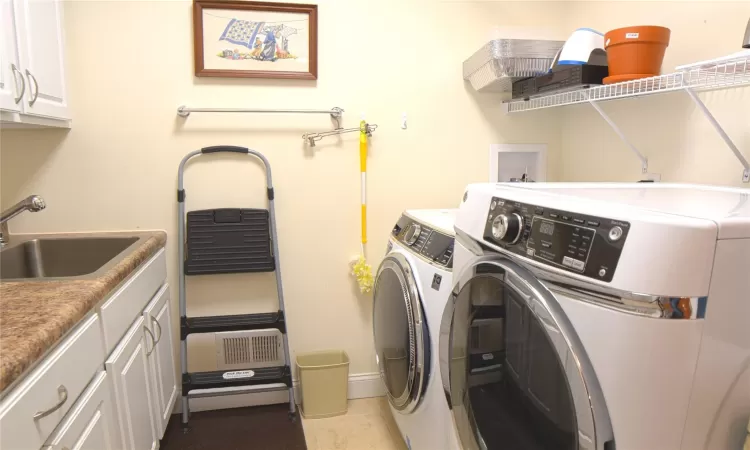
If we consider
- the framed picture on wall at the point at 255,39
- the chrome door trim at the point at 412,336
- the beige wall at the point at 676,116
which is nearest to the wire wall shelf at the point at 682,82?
the beige wall at the point at 676,116

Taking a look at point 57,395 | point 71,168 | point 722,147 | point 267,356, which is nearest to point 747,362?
point 722,147

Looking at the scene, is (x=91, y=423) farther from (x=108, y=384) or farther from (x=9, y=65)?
(x=9, y=65)

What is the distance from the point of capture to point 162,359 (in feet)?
6.61

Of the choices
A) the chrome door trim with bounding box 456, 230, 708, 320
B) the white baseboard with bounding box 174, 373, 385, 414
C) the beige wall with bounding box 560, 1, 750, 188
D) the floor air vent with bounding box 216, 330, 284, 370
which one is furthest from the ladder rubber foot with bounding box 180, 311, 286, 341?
the beige wall with bounding box 560, 1, 750, 188

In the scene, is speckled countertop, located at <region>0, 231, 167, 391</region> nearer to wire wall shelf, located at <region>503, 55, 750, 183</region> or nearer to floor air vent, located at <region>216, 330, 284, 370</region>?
Result: floor air vent, located at <region>216, 330, 284, 370</region>

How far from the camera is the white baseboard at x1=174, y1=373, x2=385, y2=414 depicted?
2.34 metres

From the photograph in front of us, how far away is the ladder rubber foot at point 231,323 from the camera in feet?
7.12

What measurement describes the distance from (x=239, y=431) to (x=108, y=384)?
0.93m

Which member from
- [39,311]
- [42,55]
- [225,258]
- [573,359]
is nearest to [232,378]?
[225,258]

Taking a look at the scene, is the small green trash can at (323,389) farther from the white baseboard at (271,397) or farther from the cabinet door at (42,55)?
the cabinet door at (42,55)

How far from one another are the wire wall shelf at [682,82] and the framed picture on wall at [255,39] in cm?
112

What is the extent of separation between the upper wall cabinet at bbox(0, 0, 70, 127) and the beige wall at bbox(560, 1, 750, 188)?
2.22 meters

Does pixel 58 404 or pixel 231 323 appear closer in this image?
pixel 58 404

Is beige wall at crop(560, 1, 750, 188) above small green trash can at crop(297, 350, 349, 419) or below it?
above
